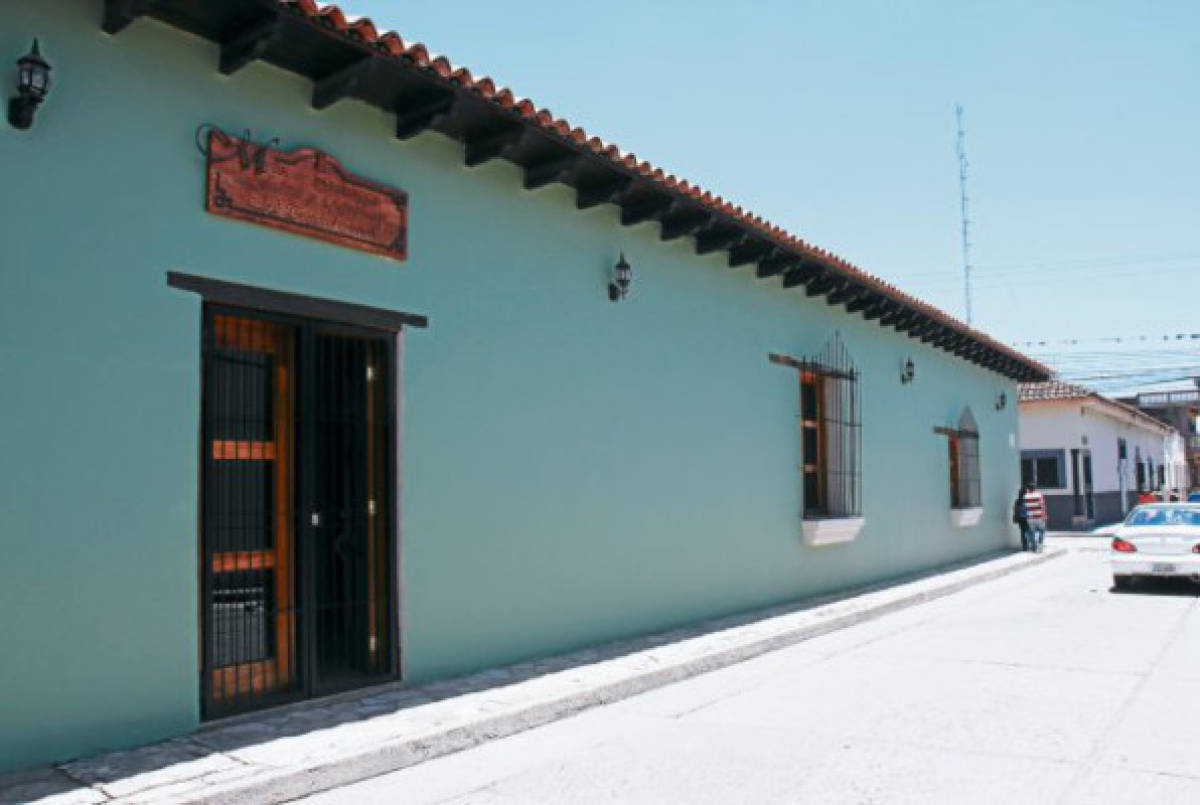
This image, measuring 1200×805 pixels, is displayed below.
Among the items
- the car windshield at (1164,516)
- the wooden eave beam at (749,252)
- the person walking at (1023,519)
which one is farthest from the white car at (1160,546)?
the wooden eave beam at (749,252)

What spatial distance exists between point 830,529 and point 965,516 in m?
5.75

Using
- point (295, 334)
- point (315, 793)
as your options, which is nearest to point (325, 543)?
point (295, 334)

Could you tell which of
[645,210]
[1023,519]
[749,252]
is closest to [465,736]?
[645,210]

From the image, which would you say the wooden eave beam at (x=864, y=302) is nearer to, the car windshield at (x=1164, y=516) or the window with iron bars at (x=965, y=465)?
the window with iron bars at (x=965, y=465)

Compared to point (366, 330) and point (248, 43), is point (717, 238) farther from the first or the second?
point (248, 43)

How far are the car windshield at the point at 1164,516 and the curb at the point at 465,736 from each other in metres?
6.69

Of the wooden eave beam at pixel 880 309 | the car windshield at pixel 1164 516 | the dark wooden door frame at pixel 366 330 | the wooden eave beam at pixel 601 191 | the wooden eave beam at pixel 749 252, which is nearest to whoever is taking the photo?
the dark wooden door frame at pixel 366 330

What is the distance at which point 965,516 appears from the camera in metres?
16.0

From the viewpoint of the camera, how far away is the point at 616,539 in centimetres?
814

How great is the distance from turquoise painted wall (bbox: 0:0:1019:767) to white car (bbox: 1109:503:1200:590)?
4.50 metres

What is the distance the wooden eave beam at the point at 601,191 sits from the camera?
7641 millimetres

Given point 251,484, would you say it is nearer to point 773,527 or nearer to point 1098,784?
point 1098,784

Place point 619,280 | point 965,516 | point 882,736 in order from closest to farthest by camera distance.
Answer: point 882,736 → point 619,280 → point 965,516

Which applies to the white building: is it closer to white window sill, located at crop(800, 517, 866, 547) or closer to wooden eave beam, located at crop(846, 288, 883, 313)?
wooden eave beam, located at crop(846, 288, 883, 313)
